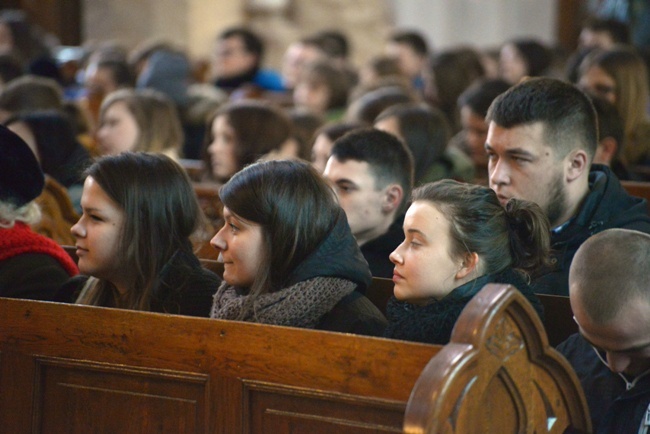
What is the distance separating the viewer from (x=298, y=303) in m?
2.32

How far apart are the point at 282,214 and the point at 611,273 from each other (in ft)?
2.65

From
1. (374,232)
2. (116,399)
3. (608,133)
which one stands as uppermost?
(608,133)

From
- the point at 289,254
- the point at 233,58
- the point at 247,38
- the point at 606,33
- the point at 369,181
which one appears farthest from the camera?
the point at 233,58

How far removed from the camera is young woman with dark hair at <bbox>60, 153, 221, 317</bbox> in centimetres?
269

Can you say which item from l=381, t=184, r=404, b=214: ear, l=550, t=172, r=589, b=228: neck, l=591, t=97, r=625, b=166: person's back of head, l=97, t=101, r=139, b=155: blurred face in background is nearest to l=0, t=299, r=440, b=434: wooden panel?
l=550, t=172, r=589, b=228: neck

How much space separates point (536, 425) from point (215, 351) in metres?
0.65

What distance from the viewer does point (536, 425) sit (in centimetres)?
195

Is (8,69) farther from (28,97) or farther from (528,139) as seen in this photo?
(528,139)

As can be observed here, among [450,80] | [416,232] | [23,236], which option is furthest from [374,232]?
[450,80]

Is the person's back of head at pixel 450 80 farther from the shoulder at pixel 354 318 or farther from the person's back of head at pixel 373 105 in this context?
the shoulder at pixel 354 318

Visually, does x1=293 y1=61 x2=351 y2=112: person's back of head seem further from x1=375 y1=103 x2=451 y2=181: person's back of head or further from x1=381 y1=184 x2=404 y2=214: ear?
x1=381 y1=184 x2=404 y2=214: ear

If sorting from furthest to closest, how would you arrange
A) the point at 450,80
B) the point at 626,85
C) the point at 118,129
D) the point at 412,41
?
the point at 412,41 < the point at 450,80 < the point at 118,129 < the point at 626,85

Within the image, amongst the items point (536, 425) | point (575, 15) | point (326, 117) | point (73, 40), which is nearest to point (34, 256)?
point (536, 425)

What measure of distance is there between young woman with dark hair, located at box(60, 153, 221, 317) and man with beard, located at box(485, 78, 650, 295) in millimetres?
907
